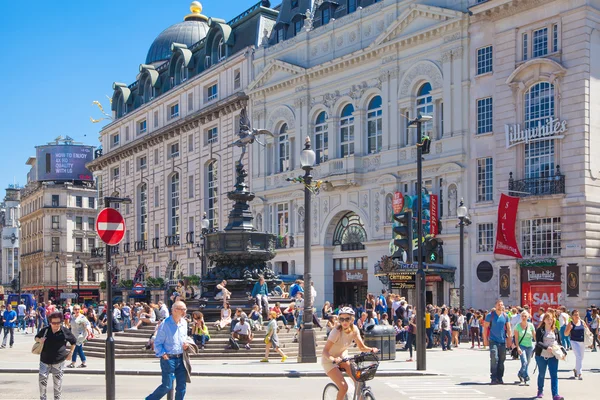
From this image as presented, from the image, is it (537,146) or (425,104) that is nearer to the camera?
(537,146)

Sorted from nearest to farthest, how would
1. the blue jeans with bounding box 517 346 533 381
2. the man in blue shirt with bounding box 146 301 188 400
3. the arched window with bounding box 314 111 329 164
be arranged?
the man in blue shirt with bounding box 146 301 188 400
the blue jeans with bounding box 517 346 533 381
the arched window with bounding box 314 111 329 164

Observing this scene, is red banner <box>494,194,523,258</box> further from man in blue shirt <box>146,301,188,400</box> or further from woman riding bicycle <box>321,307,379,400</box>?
man in blue shirt <box>146,301,188,400</box>

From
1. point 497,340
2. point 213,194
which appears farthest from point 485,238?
point 213,194

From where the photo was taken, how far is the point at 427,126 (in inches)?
1718

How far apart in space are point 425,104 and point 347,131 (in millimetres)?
6597

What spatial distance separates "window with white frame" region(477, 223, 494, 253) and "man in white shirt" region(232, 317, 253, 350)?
59.0 ft

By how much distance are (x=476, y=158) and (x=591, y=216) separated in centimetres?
669

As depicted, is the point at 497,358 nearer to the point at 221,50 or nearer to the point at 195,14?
the point at 221,50

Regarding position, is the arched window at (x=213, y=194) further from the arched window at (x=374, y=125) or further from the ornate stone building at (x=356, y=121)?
the arched window at (x=374, y=125)

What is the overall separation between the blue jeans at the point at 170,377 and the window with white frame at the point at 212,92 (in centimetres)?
5115

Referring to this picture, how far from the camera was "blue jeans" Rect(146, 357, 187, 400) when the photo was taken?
11891 millimetres

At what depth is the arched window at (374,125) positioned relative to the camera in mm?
46812

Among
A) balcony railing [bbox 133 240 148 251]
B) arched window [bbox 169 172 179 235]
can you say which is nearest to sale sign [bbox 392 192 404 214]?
arched window [bbox 169 172 179 235]

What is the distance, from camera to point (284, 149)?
54062 millimetres
